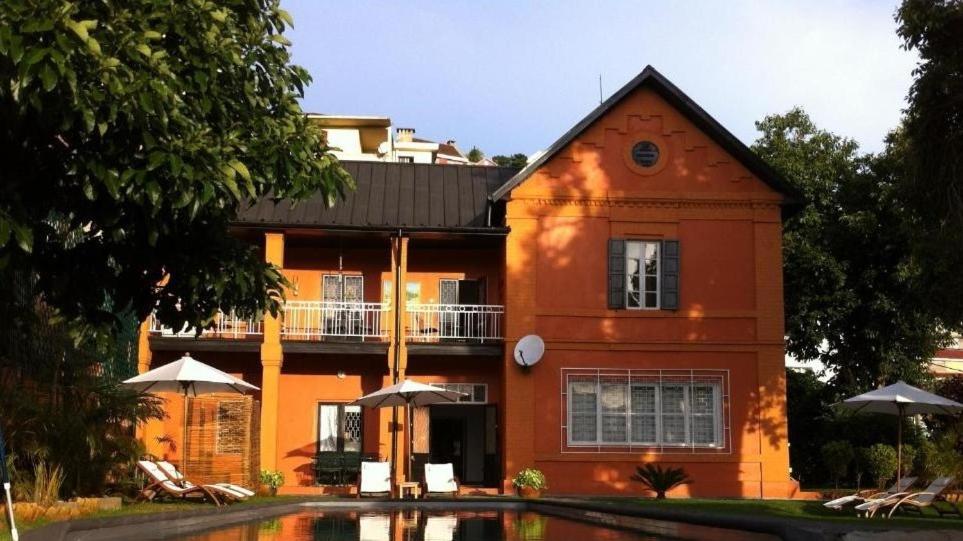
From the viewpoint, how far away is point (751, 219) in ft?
75.6

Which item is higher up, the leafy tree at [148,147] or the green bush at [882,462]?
the leafy tree at [148,147]

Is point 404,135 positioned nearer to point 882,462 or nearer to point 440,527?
point 882,462

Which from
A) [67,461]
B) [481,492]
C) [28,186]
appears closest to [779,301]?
[481,492]

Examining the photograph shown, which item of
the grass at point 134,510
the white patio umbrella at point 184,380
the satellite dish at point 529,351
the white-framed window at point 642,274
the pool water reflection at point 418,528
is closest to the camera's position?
the grass at point 134,510

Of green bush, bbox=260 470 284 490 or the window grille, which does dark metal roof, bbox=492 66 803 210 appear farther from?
green bush, bbox=260 470 284 490

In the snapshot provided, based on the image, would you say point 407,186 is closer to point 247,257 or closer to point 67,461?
point 67,461

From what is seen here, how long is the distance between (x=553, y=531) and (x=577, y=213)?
10.7m

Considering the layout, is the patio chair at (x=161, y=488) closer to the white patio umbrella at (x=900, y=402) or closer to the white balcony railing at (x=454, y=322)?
the white balcony railing at (x=454, y=322)

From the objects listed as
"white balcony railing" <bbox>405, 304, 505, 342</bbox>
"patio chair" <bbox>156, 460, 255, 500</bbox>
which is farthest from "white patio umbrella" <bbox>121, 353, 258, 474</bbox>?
"white balcony railing" <bbox>405, 304, 505, 342</bbox>

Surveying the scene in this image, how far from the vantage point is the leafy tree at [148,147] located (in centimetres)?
654

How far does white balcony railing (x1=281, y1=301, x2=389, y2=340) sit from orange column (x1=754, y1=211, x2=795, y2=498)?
793cm

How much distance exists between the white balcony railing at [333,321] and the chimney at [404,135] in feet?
112

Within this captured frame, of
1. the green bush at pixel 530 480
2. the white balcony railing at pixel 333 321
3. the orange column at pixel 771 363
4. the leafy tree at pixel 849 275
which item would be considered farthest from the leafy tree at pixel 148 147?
the leafy tree at pixel 849 275

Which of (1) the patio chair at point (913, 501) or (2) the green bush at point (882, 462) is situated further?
(2) the green bush at point (882, 462)
